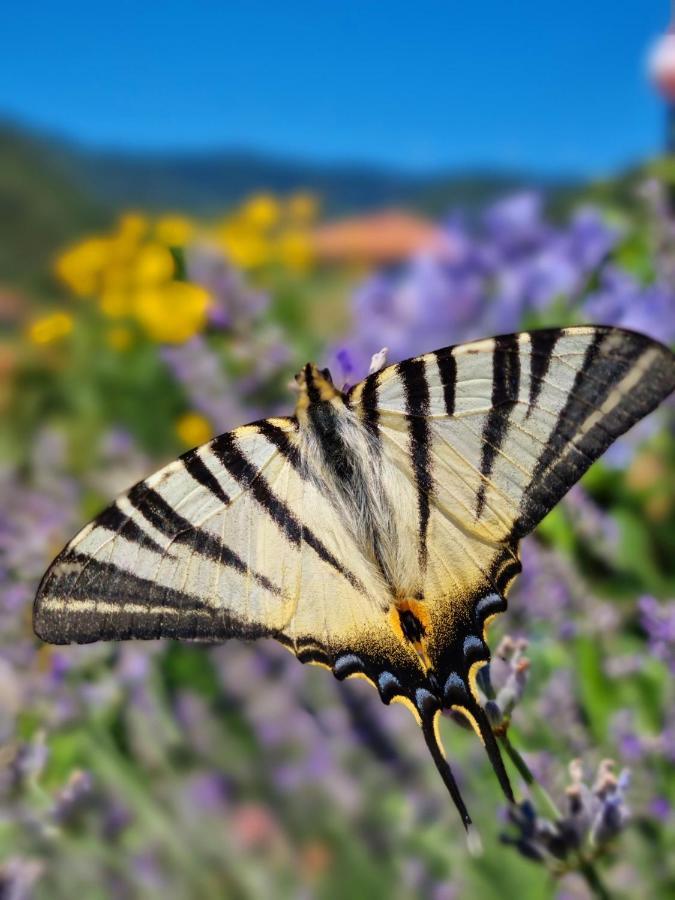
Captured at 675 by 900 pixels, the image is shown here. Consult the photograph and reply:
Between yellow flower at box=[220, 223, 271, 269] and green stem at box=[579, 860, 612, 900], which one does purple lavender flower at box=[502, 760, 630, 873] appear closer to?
green stem at box=[579, 860, 612, 900]

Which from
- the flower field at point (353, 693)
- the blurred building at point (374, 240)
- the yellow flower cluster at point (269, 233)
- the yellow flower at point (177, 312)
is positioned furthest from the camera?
the blurred building at point (374, 240)

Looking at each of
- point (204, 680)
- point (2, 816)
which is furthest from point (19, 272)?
point (2, 816)

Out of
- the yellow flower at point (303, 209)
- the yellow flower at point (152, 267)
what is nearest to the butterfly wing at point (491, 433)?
the yellow flower at point (152, 267)

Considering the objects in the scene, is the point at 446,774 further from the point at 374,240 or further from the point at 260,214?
the point at 374,240

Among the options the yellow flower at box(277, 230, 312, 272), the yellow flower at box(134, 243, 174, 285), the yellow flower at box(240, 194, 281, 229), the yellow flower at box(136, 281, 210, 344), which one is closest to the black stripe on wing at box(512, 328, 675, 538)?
the yellow flower at box(136, 281, 210, 344)

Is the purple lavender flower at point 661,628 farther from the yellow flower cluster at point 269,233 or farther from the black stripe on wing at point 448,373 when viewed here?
the yellow flower cluster at point 269,233

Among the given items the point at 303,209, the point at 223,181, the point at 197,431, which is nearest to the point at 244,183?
the point at 223,181

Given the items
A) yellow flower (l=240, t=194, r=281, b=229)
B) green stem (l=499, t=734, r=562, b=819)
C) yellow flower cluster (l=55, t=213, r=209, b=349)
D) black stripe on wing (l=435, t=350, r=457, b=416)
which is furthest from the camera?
yellow flower (l=240, t=194, r=281, b=229)
